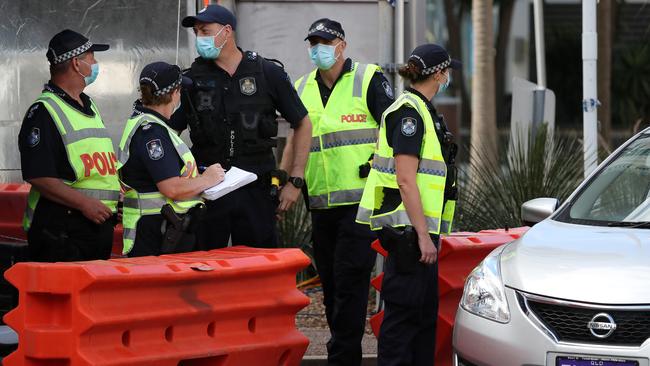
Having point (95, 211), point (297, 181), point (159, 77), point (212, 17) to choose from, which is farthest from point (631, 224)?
point (95, 211)

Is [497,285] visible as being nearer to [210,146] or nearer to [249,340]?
[249,340]

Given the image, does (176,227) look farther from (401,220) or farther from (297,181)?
(401,220)

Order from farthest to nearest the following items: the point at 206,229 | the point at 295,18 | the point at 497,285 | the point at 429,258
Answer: the point at 295,18
the point at 206,229
the point at 429,258
the point at 497,285

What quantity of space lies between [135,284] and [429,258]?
1.49 m

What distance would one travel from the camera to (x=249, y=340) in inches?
280

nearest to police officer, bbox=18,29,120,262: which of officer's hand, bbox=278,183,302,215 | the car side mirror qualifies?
officer's hand, bbox=278,183,302,215

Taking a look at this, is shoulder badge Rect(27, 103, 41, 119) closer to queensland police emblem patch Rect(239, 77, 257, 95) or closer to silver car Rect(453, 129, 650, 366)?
queensland police emblem patch Rect(239, 77, 257, 95)

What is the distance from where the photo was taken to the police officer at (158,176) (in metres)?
7.22

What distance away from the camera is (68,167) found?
775cm

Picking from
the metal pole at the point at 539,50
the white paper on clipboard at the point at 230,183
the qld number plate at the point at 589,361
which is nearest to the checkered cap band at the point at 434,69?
the white paper on clipboard at the point at 230,183

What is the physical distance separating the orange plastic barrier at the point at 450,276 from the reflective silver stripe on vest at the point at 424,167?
66 cm

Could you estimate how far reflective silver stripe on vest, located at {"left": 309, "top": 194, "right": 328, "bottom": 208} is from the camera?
839 cm

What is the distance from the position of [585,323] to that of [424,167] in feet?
4.41

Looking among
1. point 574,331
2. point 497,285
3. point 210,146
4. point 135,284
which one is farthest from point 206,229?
point 574,331
